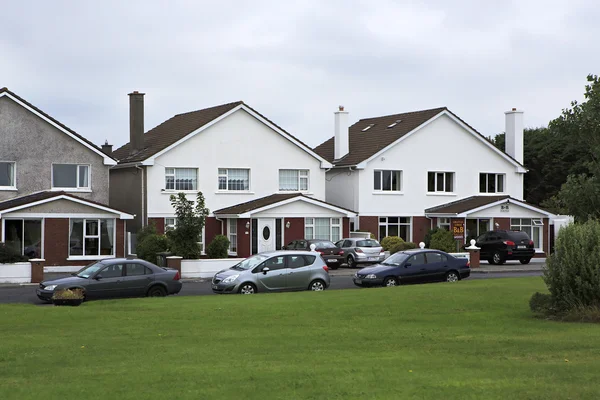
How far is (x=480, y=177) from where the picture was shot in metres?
56.7

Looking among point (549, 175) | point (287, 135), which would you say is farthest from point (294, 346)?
point (549, 175)

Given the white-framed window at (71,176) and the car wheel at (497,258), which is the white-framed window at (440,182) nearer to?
the car wheel at (497,258)

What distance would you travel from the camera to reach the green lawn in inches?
459

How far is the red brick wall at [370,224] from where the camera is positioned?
5259 cm

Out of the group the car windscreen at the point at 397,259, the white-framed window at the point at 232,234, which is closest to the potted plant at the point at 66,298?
the car windscreen at the point at 397,259

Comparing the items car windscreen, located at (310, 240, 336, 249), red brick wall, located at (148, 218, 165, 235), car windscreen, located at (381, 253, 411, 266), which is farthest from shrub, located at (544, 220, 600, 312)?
red brick wall, located at (148, 218, 165, 235)

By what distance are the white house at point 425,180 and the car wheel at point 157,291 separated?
25028mm

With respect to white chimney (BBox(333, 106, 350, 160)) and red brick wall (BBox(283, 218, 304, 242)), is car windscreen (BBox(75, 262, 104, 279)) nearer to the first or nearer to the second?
red brick wall (BBox(283, 218, 304, 242))

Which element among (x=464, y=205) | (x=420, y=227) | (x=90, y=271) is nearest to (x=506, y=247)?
(x=464, y=205)

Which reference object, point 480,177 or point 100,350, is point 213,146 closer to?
point 480,177

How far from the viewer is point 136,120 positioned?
163 feet

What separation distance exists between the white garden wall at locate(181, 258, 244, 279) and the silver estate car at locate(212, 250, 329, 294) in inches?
342

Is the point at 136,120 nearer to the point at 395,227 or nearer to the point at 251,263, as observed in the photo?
the point at 395,227

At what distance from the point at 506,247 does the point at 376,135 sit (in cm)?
1223
